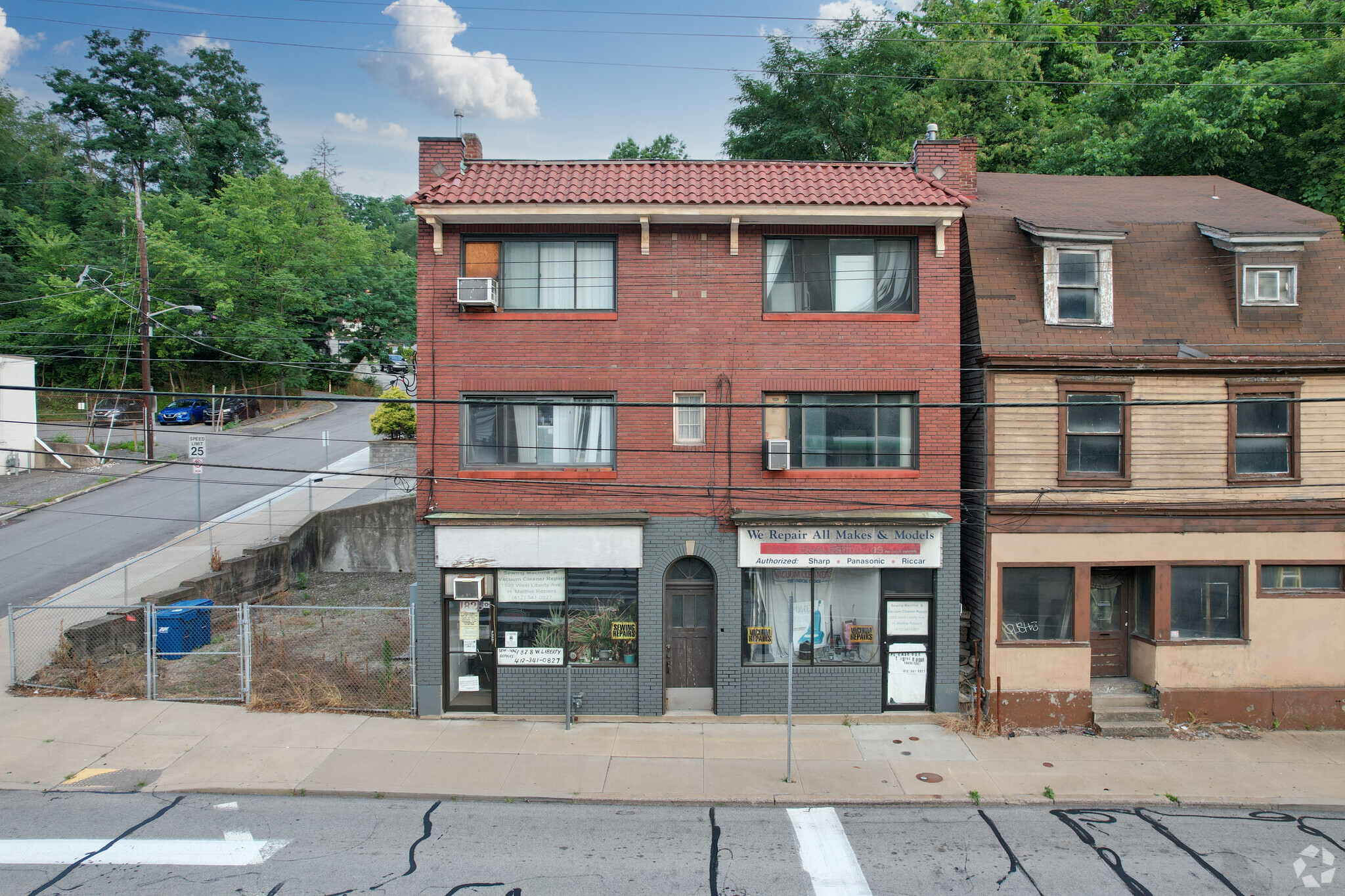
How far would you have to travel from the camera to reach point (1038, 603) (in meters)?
12.7

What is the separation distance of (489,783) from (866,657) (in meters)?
6.51

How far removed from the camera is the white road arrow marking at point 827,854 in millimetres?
8062

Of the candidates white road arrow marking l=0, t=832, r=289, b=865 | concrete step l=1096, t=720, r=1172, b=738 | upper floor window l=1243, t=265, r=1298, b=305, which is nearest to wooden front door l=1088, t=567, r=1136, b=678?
concrete step l=1096, t=720, r=1172, b=738

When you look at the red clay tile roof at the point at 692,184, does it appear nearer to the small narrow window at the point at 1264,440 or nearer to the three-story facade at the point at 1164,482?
the three-story facade at the point at 1164,482

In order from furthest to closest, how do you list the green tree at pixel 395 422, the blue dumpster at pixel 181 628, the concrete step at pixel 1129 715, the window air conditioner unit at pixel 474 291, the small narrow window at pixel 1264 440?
the green tree at pixel 395 422
the blue dumpster at pixel 181 628
the small narrow window at pixel 1264 440
the window air conditioner unit at pixel 474 291
the concrete step at pixel 1129 715

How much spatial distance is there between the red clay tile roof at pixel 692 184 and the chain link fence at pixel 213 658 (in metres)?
7.18

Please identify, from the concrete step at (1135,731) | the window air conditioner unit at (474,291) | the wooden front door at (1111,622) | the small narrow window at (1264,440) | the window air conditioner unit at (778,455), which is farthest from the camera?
the wooden front door at (1111,622)

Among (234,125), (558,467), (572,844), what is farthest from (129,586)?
(234,125)

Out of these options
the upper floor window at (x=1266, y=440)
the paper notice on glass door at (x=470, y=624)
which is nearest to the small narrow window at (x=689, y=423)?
the paper notice on glass door at (x=470, y=624)

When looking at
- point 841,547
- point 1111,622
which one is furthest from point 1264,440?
point 841,547

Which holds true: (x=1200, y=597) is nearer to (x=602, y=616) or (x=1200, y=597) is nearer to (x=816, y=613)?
(x=816, y=613)

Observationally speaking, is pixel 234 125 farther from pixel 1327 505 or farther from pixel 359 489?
pixel 1327 505

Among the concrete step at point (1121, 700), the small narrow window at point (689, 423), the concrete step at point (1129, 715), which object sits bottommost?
the concrete step at point (1129, 715)

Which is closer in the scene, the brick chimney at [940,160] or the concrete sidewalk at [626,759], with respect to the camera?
the concrete sidewalk at [626,759]
